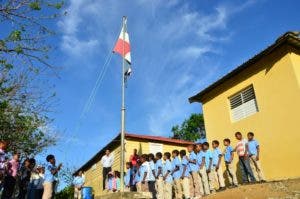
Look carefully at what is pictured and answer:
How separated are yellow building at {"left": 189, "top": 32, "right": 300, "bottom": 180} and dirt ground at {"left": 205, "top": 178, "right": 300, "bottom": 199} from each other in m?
2.21

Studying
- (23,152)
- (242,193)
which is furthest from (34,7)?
(23,152)

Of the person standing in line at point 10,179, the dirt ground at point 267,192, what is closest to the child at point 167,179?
the dirt ground at point 267,192

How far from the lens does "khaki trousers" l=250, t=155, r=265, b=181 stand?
9.65 meters

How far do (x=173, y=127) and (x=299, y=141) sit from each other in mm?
37368

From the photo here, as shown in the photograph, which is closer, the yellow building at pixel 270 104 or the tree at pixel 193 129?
the yellow building at pixel 270 104

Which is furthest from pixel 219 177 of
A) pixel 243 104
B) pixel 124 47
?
pixel 124 47

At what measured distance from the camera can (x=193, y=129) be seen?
45.5m

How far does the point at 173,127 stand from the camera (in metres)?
47.4

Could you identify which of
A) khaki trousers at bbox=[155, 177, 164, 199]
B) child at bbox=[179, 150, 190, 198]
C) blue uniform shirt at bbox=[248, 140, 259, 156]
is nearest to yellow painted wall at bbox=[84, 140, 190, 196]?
khaki trousers at bbox=[155, 177, 164, 199]

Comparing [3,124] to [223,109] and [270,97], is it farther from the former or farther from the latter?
[270,97]

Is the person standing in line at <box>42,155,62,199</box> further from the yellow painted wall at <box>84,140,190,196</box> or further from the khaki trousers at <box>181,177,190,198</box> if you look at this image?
the yellow painted wall at <box>84,140,190,196</box>

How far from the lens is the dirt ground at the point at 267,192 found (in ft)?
24.0

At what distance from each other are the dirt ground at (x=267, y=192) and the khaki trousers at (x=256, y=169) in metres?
1.06

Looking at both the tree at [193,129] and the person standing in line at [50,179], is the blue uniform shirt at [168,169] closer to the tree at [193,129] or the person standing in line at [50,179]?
the person standing in line at [50,179]
